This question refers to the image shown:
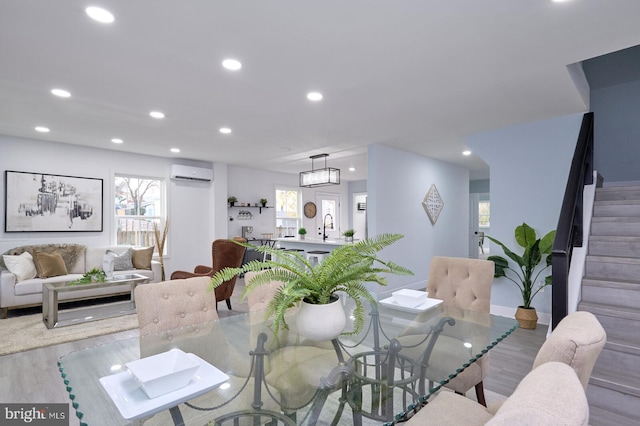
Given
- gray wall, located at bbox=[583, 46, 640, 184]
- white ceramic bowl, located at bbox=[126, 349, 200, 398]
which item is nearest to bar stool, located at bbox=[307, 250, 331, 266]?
gray wall, located at bbox=[583, 46, 640, 184]

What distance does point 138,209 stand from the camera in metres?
6.18

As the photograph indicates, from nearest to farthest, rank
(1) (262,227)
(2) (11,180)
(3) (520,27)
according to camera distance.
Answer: (3) (520,27), (2) (11,180), (1) (262,227)

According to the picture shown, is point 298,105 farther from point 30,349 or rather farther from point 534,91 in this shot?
point 30,349

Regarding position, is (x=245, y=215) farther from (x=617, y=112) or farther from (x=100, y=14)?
(x=617, y=112)

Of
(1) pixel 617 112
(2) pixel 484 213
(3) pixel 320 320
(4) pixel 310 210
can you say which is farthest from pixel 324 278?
(2) pixel 484 213

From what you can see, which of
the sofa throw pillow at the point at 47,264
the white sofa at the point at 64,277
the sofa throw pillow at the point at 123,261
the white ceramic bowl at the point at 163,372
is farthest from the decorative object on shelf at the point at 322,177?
the white ceramic bowl at the point at 163,372

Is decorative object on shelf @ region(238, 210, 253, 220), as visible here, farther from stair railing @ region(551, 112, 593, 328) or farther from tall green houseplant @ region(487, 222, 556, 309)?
stair railing @ region(551, 112, 593, 328)

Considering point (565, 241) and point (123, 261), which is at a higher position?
point (565, 241)

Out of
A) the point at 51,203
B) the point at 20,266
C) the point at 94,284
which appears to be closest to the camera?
the point at 94,284

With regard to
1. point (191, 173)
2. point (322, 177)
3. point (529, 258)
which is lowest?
point (529, 258)

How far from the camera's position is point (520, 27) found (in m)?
2.11

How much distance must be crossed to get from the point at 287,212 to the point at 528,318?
604cm

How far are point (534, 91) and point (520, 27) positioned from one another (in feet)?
4.27

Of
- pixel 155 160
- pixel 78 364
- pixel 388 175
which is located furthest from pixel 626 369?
pixel 155 160
